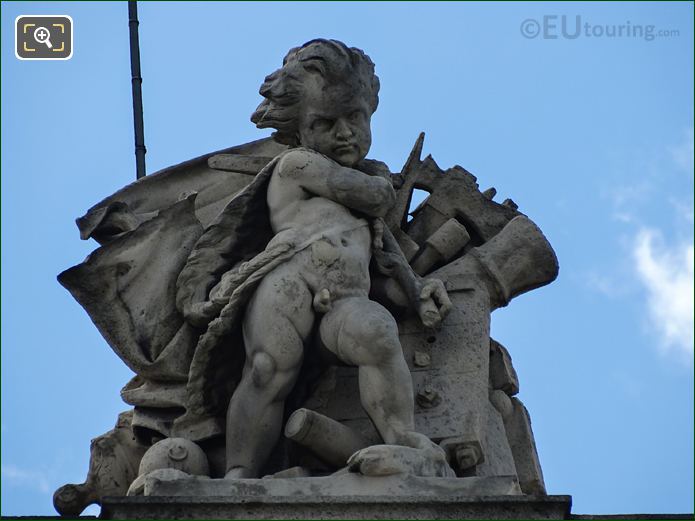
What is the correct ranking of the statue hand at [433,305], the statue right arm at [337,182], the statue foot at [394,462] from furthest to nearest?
the statue right arm at [337,182] → the statue hand at [433,305] → the statue foot at [394,462]

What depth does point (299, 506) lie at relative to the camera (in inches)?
428

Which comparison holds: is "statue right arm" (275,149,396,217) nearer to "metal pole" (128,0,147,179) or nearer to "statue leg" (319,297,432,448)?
"statue leg" (319,297,432,448)

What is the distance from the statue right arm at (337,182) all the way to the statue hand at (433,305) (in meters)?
0.54

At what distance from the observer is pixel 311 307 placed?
12.0 m

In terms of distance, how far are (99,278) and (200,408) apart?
1.15 metres

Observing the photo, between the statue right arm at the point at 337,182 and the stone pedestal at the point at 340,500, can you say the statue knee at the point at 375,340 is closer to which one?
the stone pedestal at the point at 340,500

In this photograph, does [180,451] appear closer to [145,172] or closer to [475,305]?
[475,305]

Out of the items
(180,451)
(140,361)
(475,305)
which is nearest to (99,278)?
(140,361)

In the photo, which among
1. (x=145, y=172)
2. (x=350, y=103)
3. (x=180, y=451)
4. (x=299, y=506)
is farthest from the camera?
(x=145, y=172)

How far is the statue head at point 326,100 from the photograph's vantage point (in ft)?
42.2

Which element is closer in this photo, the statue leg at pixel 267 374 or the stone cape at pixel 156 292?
the statue leg at pixel 267 374

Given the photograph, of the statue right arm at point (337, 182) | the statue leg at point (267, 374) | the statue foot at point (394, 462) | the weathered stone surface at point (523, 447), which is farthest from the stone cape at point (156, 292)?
the weathered stone surface at point (523, 447)

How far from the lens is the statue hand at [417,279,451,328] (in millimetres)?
12391

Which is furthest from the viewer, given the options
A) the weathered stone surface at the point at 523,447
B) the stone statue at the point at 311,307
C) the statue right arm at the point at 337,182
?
the weathered stone surface at the point at 523,447
